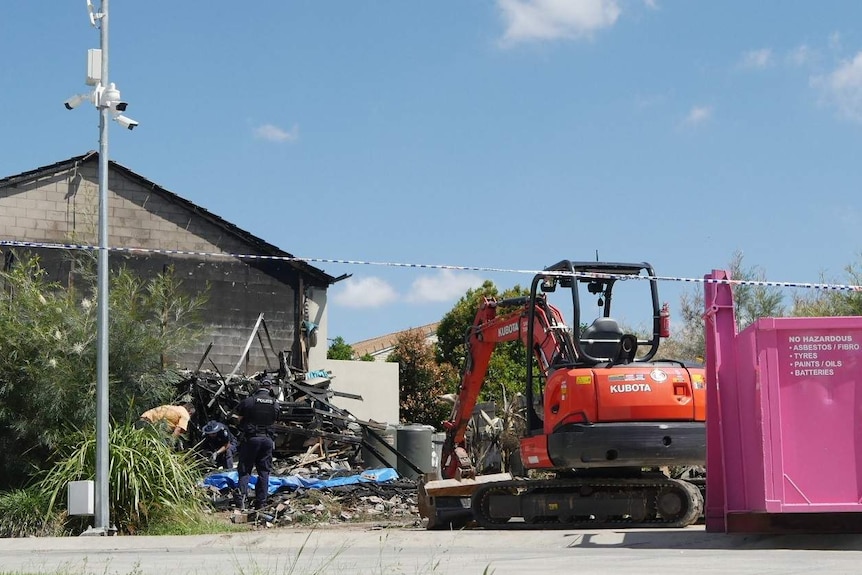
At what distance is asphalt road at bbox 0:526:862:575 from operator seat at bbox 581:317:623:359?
2.55 meters

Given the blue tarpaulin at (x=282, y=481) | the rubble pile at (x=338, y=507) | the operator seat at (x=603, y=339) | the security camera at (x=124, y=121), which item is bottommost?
the rubble pile at (x=338, y=507)

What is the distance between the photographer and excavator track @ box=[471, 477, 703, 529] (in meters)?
14.2

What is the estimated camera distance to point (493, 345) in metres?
16.9

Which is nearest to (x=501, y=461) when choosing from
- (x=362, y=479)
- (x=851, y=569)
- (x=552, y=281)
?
(x=362, y=479)

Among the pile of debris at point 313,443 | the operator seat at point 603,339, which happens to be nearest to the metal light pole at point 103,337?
the pile of debris at point 313,443

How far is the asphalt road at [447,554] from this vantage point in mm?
9008

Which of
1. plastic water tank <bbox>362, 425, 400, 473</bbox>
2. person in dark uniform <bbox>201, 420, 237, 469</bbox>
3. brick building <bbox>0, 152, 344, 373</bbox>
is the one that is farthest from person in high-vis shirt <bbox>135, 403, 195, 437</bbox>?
brick building <bbox>0, 152, 344, 373</bbox>

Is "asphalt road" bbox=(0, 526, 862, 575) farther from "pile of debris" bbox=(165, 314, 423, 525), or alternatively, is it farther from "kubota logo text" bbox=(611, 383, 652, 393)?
"pile of debris" bbox=(165, 314, 423, 525)

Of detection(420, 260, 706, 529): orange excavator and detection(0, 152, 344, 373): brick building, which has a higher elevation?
detection(0, 152, 344, 373): brick building

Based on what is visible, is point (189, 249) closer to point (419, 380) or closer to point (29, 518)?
point (29, 518)

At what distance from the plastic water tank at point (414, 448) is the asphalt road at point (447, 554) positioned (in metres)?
10.6

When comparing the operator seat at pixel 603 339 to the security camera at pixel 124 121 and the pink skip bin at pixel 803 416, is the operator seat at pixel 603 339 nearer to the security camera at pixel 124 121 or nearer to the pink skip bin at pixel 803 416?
the pink skip bin at pixel 803 416

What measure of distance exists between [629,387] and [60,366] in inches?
326

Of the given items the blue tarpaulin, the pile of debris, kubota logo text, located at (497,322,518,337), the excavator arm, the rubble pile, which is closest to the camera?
the excavator arm
